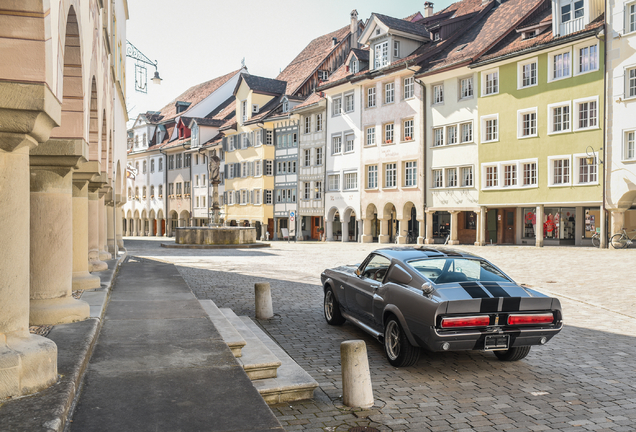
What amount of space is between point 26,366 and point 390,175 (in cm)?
3916

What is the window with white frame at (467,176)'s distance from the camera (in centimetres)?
3738

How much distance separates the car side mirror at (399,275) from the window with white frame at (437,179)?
105 ft

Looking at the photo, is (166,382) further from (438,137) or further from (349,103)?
(349,103)

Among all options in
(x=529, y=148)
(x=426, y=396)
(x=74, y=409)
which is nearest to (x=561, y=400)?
(x=426, y=396)

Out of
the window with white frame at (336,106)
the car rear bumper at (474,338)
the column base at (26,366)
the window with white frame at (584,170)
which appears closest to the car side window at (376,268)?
the car rear bumper at (474,338)

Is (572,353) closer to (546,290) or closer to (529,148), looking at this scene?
(546,290)

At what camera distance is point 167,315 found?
833 centimetres

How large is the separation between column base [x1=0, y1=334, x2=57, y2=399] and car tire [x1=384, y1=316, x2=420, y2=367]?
388 cm

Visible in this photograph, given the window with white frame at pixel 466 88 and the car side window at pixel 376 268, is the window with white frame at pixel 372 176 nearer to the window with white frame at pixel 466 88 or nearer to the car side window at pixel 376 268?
the window with white frame at pixel 466 88

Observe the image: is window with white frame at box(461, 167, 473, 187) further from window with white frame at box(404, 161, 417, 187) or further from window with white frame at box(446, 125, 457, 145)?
window with white frame at box(404, 161, 417, 187)

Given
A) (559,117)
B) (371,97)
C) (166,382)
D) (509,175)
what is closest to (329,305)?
(166,382)

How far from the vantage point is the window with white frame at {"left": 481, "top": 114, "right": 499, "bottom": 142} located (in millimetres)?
36009

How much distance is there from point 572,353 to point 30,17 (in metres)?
7.39

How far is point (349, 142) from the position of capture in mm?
46375
